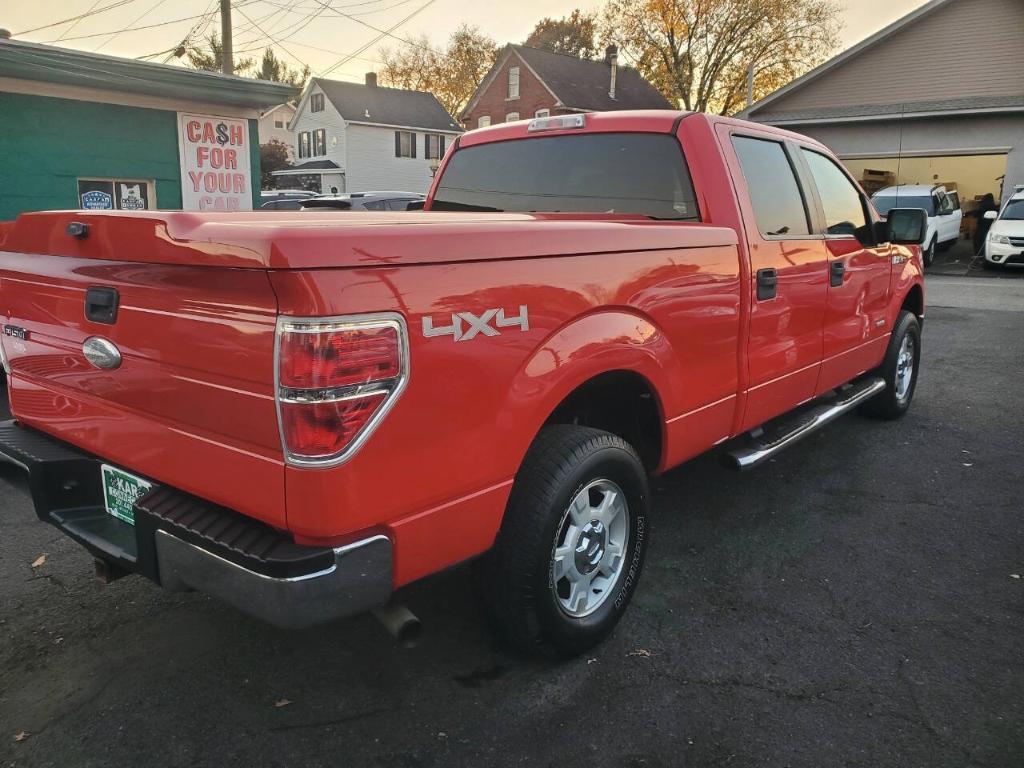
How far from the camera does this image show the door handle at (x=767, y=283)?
365 centimetres

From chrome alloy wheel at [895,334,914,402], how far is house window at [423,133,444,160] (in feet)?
145

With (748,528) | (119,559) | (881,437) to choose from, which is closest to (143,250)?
(119,559)

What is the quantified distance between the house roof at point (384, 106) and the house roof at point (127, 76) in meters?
36.3

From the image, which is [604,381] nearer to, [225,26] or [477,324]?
[477,324]

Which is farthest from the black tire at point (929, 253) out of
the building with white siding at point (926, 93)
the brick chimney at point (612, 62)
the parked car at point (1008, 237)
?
the brick chimney at point (612, 62)

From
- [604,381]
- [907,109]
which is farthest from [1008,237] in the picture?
[604,381]

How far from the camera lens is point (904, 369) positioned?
6098 mm

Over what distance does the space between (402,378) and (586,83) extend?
4651 centimetres

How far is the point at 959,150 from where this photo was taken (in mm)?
21594

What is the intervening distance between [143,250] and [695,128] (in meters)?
2.47

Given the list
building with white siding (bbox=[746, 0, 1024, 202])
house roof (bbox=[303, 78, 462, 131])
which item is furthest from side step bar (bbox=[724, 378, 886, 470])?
house roof (bbox=[303, 78, 462, 131])

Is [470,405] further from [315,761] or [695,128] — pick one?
[695,128]

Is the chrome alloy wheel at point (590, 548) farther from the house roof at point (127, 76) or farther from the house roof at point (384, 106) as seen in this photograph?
the house roof at point (384, 106)

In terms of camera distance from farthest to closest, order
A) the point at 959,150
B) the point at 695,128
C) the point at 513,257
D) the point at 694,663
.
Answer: the point at 959,150 → the point at 695,128 → the point at 694,663 → the point at 513,257
